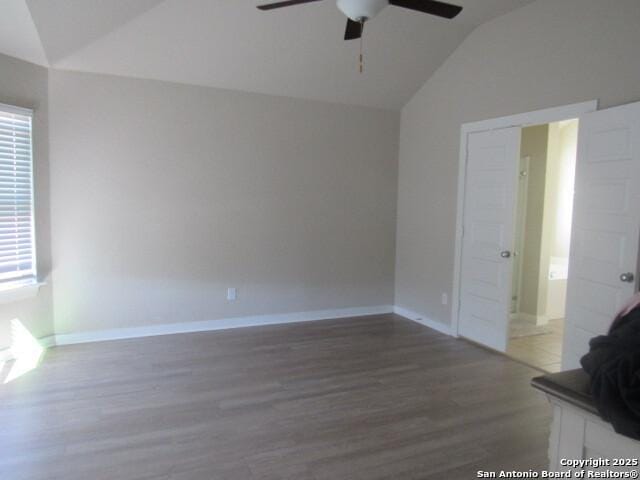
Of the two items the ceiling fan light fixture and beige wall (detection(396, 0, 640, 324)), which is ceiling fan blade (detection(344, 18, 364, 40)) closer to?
the ceiling fan light fixture

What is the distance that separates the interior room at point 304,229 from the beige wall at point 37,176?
2cm

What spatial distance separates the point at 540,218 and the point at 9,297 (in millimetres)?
5561

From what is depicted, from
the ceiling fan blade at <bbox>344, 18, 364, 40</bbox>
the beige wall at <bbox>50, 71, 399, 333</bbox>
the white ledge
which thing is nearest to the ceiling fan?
the ceiling fan blade at <bbox>344, 18, 364, 40</bbox>

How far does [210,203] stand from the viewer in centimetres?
471

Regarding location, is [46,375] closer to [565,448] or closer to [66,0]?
[66,0]

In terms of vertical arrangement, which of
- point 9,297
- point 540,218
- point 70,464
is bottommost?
point 70,464

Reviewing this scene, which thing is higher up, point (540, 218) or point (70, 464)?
point (540, 218)

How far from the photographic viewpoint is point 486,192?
4.35 metres

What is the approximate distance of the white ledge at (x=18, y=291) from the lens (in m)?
3.73

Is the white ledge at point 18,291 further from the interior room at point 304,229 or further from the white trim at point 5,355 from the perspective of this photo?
the white trim at point 5,355

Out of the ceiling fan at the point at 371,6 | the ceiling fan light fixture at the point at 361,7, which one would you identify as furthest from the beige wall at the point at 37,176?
the ceiling fan light fixture at the point at 361,7

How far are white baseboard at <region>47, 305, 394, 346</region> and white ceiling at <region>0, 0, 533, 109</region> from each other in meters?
2.48

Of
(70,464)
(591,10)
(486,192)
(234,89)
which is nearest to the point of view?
(70,464)

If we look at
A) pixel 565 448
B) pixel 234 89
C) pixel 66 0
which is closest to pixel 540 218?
pixel 234 89
